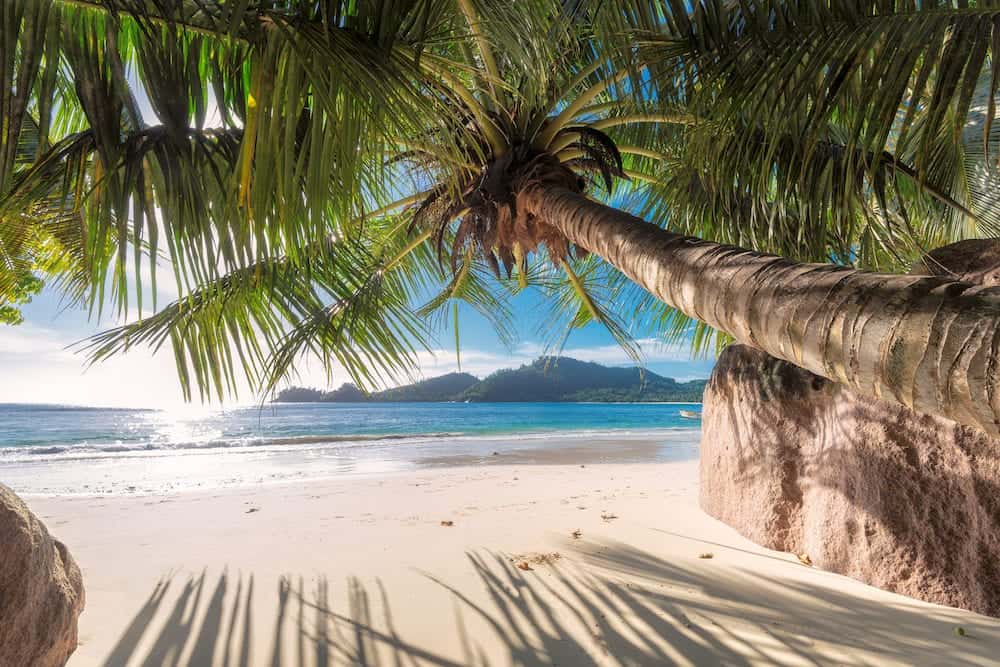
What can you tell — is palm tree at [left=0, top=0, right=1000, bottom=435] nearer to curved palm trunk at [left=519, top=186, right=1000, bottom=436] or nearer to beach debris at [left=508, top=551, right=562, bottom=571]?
curved palm trunk at [left=519, top=186, right=1000, bottom=436]

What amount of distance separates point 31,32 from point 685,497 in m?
Answer: 4.91

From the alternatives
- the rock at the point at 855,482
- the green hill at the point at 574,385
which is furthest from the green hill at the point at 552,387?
the rock at the point at 855,482

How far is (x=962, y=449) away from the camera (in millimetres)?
2203

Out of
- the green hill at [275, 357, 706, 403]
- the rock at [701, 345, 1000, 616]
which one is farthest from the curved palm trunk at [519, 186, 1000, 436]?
the green hill at [275, 357, 706, 403]

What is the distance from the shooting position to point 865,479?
2.50m

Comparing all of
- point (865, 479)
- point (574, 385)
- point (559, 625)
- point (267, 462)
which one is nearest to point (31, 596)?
point (559, 625)

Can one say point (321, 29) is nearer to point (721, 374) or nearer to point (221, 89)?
point (221, 89)

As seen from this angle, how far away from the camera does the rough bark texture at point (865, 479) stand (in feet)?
7.13

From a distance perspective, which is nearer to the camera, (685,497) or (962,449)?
(962,449)

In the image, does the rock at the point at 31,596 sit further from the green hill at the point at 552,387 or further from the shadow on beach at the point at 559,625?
the green hill at the point at 552,387

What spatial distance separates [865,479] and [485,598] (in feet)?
6.35

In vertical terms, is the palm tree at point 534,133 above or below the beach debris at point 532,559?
above

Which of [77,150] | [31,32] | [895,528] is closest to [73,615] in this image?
[77,150]

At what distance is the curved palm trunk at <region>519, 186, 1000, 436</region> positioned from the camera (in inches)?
33.6
